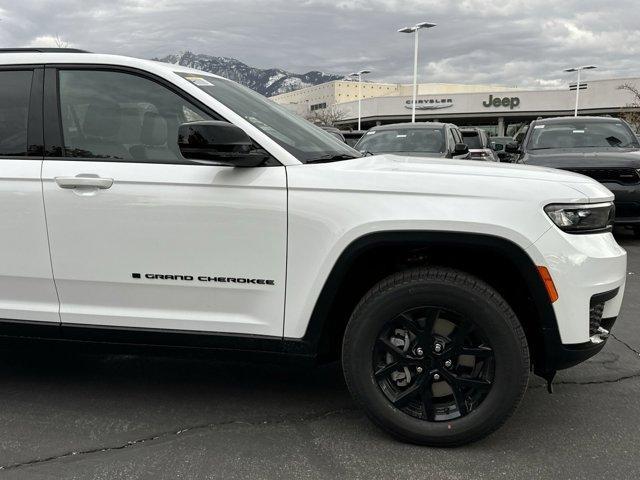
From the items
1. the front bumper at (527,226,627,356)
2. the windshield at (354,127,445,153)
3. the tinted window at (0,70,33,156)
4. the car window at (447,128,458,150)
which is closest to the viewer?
the front bumper at (527,226,627,356)

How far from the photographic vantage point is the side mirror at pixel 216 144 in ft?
8.73

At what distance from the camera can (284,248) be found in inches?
109

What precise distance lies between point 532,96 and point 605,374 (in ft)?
209

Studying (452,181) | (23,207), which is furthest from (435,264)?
(23,207)

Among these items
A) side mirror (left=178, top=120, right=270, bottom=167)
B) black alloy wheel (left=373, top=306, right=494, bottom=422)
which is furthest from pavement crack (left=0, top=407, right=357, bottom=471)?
side mirror (left=178, top=120, right=270, bottom=167)

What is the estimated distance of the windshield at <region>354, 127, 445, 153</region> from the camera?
9.27 metres

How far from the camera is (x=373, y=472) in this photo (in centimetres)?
268

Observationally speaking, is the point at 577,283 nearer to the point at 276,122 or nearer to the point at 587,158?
the point at 276,122

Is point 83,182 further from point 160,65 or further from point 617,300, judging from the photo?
point 617,300

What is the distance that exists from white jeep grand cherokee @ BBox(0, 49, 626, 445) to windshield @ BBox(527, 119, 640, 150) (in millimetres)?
6908

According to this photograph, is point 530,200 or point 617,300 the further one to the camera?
point 617,300

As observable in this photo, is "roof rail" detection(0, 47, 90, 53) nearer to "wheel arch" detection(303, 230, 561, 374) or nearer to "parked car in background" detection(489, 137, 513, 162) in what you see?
"wheel arch" detection(303, 230, 561, 374)

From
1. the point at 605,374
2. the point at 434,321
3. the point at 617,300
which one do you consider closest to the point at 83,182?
the point at 434,321

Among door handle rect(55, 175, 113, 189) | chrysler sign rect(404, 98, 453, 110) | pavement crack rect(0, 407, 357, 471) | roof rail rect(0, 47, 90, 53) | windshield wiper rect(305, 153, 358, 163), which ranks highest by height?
chrysler sign rect(404, 98, 453, 110)
